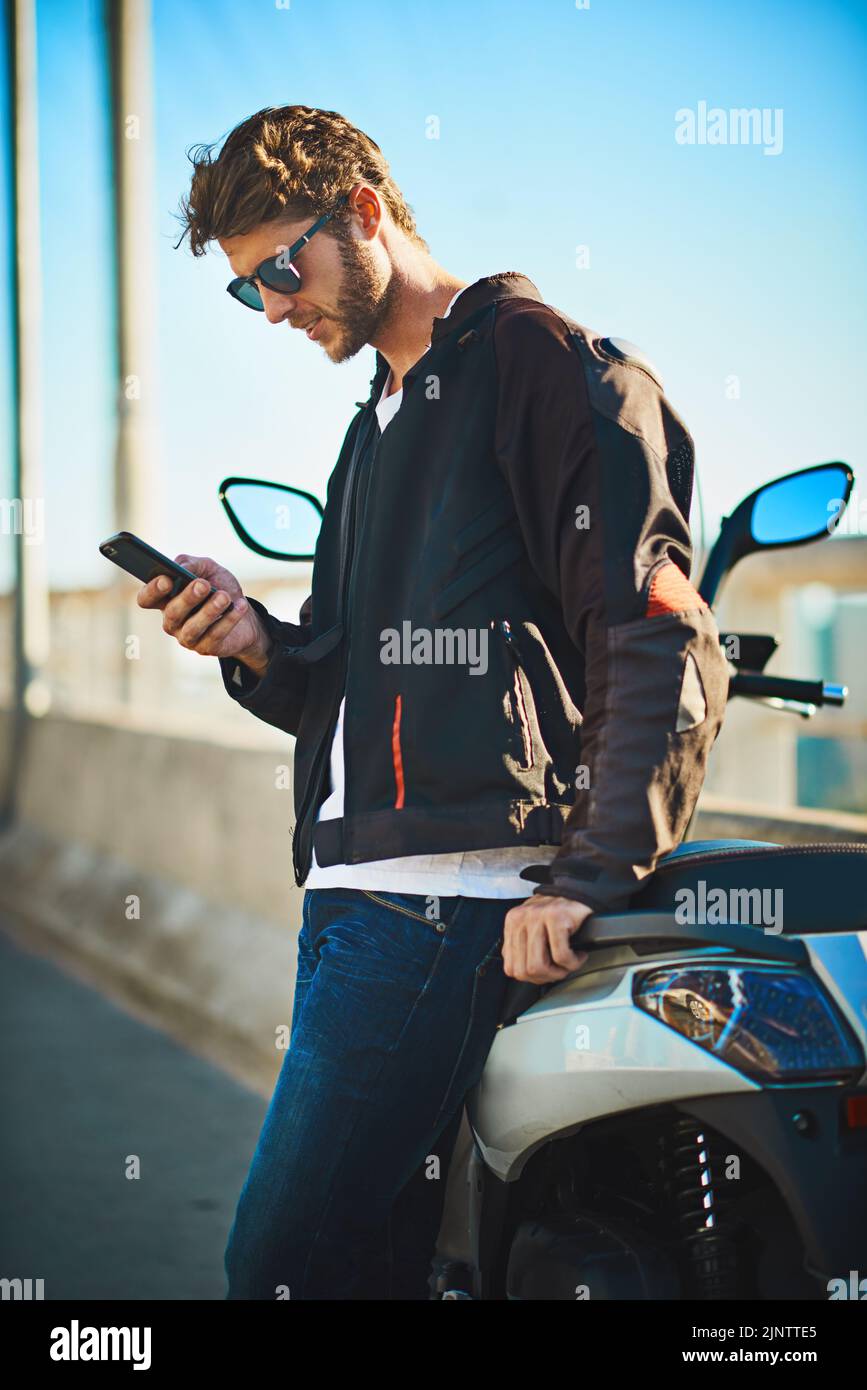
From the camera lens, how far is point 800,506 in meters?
2.31

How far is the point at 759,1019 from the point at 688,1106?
139 mm

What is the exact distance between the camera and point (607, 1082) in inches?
64.7

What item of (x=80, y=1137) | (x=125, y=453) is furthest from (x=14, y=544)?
(x=80, y=1137)

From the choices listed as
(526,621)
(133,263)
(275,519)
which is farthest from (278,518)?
(133,263)

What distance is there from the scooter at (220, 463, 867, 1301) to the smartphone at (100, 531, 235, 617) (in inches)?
31.1

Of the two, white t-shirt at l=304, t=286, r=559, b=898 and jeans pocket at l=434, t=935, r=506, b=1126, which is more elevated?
white t-shirt at l=304, t=286, r=559, b=898

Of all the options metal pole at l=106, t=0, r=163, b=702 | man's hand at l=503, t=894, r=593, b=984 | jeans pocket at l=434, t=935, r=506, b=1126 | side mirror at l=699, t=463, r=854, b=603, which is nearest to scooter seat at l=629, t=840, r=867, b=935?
man's hand at l=503, t=894, r=593, b=984

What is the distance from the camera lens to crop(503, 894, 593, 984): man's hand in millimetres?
1654

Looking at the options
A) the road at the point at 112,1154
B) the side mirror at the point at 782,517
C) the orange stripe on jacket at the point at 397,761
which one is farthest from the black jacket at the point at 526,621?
the road at the point at 112,1154

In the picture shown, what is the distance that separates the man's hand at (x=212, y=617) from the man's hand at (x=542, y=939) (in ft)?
2.31

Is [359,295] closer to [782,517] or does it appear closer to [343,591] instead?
[343,591]

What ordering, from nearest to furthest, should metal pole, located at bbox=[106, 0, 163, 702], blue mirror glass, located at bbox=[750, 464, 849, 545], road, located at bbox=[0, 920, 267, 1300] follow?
blue mirror glass, located at bbox=[750, 464, 849, 545] < road, located at bbox=[0, 920, 267, 1300] < metal pole, located at bbox=[106, 0, 163, 702]

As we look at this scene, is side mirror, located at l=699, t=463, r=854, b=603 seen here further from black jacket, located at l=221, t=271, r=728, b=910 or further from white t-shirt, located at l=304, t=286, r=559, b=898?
white t-shirt, located at l=304, t=286, r=559, b=898

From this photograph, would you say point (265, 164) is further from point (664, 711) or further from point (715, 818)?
point (715, 818)
